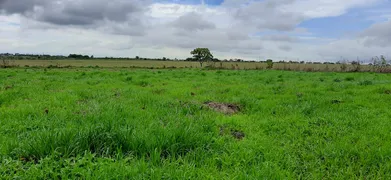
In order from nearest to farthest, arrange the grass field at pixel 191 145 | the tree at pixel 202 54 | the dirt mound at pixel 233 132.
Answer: the grass field at pixel 191 145
the dirt mound at pixel 233 132
the tree at pixel 202 54

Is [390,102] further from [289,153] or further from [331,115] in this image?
[289,153]

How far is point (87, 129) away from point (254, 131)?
11.4 ft

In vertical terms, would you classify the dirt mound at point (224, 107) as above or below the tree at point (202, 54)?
below

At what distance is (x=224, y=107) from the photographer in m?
8.09

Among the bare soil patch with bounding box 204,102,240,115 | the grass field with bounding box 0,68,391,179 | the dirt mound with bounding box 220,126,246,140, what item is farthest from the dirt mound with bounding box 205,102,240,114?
the dirt mound with bounding box 220,126,246,140

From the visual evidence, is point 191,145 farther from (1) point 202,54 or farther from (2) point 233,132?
(1) point 202,54

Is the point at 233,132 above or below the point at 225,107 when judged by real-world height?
below

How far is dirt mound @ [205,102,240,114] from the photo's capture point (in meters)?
7.80

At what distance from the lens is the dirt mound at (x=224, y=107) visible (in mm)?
7800

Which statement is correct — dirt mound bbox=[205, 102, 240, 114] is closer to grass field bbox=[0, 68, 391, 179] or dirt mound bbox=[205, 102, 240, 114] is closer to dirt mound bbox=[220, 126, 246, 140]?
grass field bbox=[0, 68, 391, 179]

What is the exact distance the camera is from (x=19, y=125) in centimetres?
550

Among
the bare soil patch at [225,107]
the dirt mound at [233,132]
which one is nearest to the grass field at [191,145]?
the dirt mound at [233,132]

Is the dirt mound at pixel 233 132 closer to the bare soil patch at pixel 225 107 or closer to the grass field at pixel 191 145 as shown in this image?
the grass field at pixel 191 145

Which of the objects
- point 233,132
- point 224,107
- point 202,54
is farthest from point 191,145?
point 202,54
